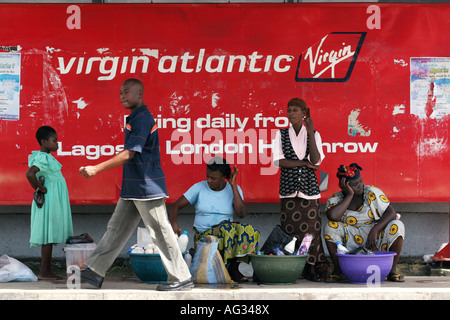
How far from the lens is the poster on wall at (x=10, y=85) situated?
7.29m

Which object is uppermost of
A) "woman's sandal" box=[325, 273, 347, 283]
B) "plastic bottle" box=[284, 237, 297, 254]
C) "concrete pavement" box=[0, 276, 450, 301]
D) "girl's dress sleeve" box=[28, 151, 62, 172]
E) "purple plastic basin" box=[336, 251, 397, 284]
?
"girl's dress sleeve" box=[28, 151, 62, 172]

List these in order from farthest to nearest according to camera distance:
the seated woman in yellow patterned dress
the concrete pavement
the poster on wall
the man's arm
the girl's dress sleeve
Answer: the poster on wall → the girl's dress sleeve → the seated woman in yellow patterned dress → the concrete pavement → the man's arm

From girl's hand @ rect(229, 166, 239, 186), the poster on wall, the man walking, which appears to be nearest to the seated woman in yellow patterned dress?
girl's hand @ rect(229, 166, 239, 186)

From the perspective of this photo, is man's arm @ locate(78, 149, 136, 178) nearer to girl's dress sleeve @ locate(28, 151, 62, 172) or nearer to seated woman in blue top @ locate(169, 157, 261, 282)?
seated woman in blue top @ locate(169, 157, 261, 282)

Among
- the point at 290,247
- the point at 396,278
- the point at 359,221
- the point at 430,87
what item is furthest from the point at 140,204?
the point at 430,87

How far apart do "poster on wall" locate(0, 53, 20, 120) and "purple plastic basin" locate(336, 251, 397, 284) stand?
3738mm

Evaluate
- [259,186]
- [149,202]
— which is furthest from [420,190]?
[149,202]

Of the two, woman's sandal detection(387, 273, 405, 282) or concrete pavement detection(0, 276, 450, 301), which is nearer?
concrete pavement detection(0, 276, 450, 301)

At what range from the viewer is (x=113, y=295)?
5.51 metres

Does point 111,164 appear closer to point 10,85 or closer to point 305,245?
point 305,245

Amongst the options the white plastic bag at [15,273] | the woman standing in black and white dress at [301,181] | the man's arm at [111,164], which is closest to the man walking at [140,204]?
the man's arm at [111,164]

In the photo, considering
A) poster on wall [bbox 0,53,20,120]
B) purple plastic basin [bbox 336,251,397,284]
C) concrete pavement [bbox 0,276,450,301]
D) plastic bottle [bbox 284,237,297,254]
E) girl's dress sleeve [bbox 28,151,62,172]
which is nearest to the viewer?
concrete pavement [bbox 0,276,450,301]

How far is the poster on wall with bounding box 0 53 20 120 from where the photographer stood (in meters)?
7.29

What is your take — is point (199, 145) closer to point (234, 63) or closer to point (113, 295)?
point (234, 63)
